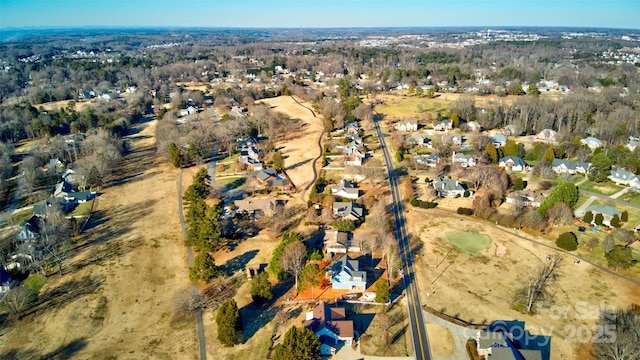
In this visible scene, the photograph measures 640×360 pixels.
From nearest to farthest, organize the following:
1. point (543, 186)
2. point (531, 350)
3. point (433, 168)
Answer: point (531, 350), point (543, 186), point (433, 168)

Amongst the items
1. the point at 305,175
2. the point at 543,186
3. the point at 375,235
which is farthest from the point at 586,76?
the point at 375,235

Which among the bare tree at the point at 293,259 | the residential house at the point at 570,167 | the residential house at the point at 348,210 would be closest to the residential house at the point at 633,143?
the residential house at the point at 570,167

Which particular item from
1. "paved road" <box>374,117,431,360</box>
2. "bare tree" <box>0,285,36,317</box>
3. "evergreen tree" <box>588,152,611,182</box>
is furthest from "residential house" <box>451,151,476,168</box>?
"bare tree" <box>0,285,36,317</box>

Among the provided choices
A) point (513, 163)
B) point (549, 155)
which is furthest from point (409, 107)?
point (549, 155)

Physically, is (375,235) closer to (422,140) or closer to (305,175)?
A: (305,175)

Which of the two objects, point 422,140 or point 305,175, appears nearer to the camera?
point 305,175

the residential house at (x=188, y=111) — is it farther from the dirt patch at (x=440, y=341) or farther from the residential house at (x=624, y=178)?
the residential house at (x=624, y=178)
